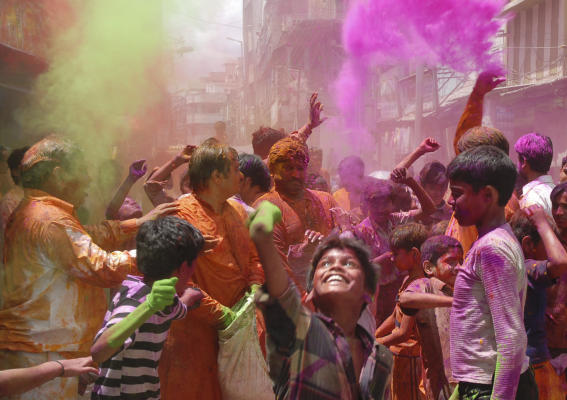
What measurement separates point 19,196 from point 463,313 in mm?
2981

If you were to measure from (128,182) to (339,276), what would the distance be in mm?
2822

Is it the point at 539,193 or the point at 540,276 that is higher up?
the point at 539,193

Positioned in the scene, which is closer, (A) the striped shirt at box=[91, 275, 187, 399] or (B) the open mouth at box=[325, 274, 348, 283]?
(B) the open mouth at box=[325, 274, 348, 283]

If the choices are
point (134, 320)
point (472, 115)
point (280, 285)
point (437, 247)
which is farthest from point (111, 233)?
point (472, 115)

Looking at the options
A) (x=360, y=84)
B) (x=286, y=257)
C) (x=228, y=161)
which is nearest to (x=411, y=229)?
(x=286, y=257)

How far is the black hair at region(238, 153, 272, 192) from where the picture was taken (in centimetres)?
411

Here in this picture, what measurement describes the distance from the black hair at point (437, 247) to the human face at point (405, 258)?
49cm

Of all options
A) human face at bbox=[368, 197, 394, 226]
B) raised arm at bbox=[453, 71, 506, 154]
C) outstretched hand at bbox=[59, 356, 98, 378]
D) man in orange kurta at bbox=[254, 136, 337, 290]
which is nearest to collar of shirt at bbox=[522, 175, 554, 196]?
raised arm at bbox=[453, 71, 506, 154]

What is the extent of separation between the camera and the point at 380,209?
4.61 m

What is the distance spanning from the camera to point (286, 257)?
3.71m

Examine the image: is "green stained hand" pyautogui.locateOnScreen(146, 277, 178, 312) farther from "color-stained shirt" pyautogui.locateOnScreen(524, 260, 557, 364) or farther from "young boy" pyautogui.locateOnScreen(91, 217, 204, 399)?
"color-stained shirt" pyautogui.locateOnScreen(524, 260, 557, 364)

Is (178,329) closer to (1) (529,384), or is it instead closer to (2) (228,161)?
(2) (228,161)

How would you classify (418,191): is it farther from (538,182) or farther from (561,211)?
(561,211)

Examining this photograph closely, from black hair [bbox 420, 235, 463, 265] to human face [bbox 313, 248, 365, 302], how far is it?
1.39 m
